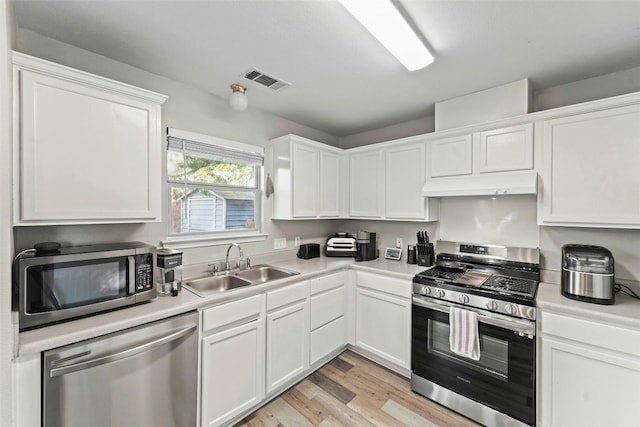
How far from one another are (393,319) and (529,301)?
106 centimetres

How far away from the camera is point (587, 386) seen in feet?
5.31

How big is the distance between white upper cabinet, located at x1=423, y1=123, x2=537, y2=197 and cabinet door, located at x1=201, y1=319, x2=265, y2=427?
197 centimetres

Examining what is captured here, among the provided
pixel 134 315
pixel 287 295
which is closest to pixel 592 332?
pixel 287 295

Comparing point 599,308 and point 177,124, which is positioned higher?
point 177,124

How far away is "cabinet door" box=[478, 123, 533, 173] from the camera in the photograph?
6.95 ft

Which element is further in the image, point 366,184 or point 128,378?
point 366,184

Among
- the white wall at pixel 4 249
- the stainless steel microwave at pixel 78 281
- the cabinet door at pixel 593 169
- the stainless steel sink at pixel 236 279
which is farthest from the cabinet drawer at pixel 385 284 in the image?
the white wall at pixel 4 249

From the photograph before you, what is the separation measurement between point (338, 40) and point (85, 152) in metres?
1.62

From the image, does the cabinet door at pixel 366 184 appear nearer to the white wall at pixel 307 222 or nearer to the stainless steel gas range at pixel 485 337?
the white wall at pixel 307 222

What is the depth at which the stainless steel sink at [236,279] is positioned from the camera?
217 centimetres

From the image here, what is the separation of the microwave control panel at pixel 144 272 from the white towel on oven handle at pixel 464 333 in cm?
206

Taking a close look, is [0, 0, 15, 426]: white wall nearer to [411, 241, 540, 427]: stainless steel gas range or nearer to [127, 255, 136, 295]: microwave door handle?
[127, 255, 136, 295]: microwave door handle

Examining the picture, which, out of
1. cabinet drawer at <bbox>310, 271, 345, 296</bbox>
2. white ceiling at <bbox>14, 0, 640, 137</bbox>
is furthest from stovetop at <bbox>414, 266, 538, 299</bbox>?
white ceiling at <bbox>14, 0, 640, 137</bbox>

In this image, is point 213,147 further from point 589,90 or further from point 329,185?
point 589,90
